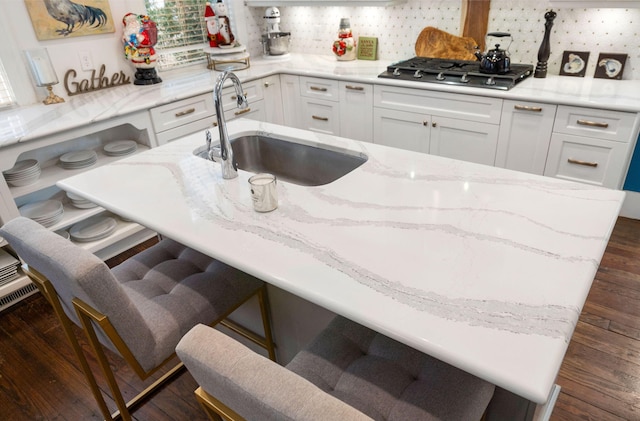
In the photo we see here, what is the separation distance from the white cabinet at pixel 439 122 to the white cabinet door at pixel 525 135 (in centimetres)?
Answer: 5

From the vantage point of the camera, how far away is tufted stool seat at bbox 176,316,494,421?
70 cm

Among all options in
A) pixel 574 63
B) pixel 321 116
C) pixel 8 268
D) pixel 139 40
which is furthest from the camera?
pixel 321 116

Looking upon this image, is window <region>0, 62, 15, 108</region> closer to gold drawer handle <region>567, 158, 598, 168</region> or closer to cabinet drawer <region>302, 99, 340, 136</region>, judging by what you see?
cabinet drawer <region>302, 99, 340, 136</region>

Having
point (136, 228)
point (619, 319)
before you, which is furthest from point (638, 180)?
point (136, 228)

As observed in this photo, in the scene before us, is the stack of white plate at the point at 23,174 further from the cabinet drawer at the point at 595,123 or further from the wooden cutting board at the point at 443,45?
the cabinet drawer at the point at 595,123

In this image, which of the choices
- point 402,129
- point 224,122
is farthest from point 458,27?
point 224,122

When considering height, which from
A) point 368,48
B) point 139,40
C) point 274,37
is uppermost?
point 139,40

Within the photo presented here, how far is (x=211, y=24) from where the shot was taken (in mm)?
3602

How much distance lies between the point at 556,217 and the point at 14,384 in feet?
7.47

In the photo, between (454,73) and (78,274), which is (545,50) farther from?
(78,274)

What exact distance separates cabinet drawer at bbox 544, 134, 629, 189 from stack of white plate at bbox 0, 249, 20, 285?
3.13 metres

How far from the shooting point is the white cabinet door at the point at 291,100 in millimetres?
3699

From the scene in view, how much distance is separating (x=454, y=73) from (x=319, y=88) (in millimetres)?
1070

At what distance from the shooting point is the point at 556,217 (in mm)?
1250
